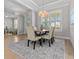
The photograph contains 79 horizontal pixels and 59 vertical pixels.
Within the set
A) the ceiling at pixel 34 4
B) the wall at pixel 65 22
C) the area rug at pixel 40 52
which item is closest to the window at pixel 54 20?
the wall at pixel 65 22

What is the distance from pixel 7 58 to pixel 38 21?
6740 mm

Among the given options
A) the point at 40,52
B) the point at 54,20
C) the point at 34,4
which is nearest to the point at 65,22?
the point at 54,20

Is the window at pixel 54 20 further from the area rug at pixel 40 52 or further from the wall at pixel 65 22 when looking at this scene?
the area rug at pixel 40 52

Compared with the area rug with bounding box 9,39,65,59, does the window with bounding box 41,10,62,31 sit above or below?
above

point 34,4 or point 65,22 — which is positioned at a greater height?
point 34,4

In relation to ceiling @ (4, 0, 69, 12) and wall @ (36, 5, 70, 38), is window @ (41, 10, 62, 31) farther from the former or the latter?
ceiling @ (4, 0, 69, 12)

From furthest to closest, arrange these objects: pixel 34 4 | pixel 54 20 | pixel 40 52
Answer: pixel 54 20, pixel 34 4, pixel 40 52

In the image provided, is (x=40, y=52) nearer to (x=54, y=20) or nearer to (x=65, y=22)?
(x=65, y=22)

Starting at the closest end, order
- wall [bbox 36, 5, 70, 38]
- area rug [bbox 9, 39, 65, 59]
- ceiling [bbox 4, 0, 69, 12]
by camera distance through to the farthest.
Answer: area rug [bbox 9, 39, 65, 59] < ceiling [bbox 4, 0, 69, 12] < wall [bbox 36, 5, 70, 38]

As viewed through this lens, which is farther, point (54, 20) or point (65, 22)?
point (54, 20)

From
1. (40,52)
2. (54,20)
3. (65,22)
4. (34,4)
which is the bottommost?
(40,52)

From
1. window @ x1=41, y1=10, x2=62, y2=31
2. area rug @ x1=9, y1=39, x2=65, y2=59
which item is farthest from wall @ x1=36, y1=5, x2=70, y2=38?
area rug @ x1=9, y1=39, x2=65, y2=59

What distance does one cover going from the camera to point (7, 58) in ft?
10.0
